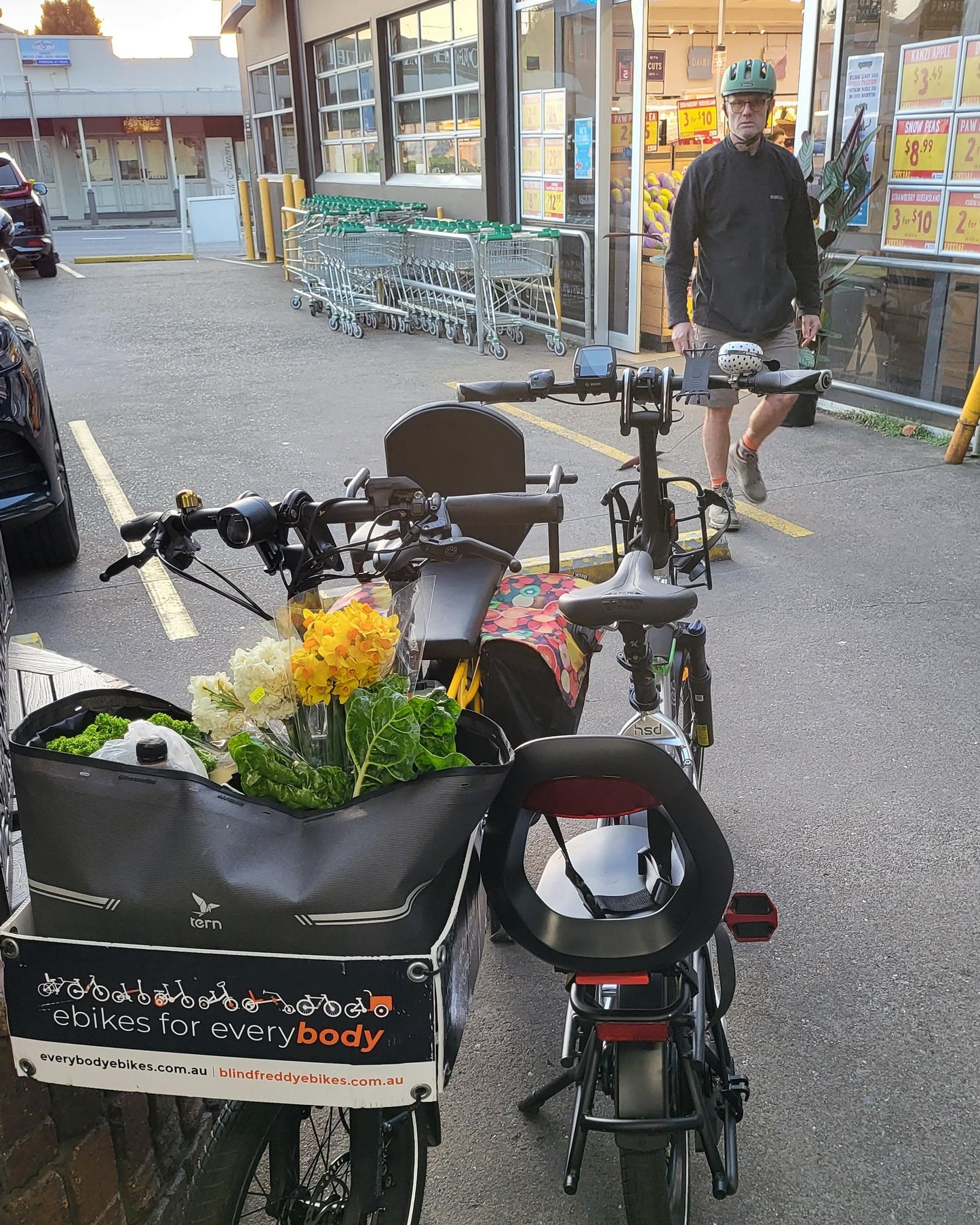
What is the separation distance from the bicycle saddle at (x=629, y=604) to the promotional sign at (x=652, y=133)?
31.2ft

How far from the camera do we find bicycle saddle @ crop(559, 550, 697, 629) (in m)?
1.89

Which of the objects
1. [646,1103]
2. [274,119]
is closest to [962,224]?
[646,1103]

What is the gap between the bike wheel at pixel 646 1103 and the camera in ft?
5.72

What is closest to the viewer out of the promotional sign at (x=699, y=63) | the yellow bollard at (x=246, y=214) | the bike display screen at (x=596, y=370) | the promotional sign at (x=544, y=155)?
the bike display screen at (x=596, y=370)

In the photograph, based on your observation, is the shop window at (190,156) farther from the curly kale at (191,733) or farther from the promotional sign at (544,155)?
the curly kale at (191,733)

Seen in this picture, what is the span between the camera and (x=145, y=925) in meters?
1.47

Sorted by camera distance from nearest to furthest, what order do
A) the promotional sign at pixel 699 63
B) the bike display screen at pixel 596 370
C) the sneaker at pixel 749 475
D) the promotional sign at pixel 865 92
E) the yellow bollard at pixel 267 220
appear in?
the bike display screen at pixel 596 370, the sneaker at pixel 749 475, the promotional sign at pixel 865 92, the promotional sign at pixel 699 63, the yellow bollard at pixel 267 220

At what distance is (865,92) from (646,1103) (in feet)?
26.2

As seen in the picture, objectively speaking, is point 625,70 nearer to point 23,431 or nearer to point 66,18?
point 23,431

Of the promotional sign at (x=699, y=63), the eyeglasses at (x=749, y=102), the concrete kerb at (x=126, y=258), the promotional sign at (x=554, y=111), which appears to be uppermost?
the promotional sign at (x=699, y=63)

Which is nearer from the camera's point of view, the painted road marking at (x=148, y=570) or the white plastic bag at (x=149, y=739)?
the white plastic bag at (x=149, y=739)

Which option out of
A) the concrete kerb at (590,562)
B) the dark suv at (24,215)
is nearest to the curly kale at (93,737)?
the concrete kerb at (590,562)

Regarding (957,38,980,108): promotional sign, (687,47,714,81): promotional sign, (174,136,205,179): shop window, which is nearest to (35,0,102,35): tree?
(174,136,205,179): shop window

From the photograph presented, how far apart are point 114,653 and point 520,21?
33.4 feet
